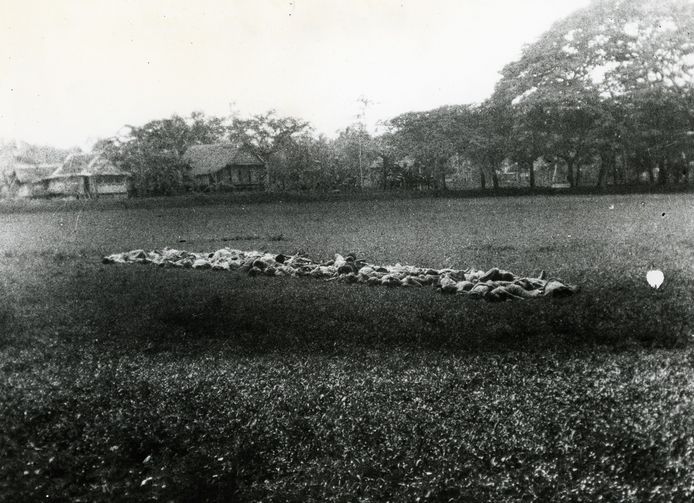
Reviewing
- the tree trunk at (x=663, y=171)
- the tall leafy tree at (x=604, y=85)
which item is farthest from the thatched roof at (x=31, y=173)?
the tree trunk at (x=663, y=171)

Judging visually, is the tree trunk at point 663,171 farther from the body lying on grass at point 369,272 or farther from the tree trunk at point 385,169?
the body lying on grass at point 369,272

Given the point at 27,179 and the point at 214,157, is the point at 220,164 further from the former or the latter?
the point at 27,179

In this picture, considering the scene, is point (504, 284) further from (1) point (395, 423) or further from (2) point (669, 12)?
(2) point (669, 12)

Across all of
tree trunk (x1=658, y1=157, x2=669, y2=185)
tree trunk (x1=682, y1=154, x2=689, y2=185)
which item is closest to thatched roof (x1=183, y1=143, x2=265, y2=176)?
tree trunk (x1=682, y1=154, x2=689, y2=185)

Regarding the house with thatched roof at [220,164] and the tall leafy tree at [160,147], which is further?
the house with thatched roof at [220,164]

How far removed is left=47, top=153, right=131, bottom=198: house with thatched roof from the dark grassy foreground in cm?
429

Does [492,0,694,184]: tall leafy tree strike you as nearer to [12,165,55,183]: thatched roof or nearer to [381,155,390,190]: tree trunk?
[381,155,390,190]: tree trunk

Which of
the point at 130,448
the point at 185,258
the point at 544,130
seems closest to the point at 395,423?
the point at 130,448

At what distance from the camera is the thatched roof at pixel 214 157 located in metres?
12.7

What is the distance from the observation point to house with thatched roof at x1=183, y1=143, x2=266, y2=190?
12.8 m

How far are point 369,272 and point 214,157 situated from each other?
6.32m

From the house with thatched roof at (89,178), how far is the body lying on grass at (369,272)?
8.36 ft

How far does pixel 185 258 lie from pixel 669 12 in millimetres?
10668

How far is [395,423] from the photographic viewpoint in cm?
431
